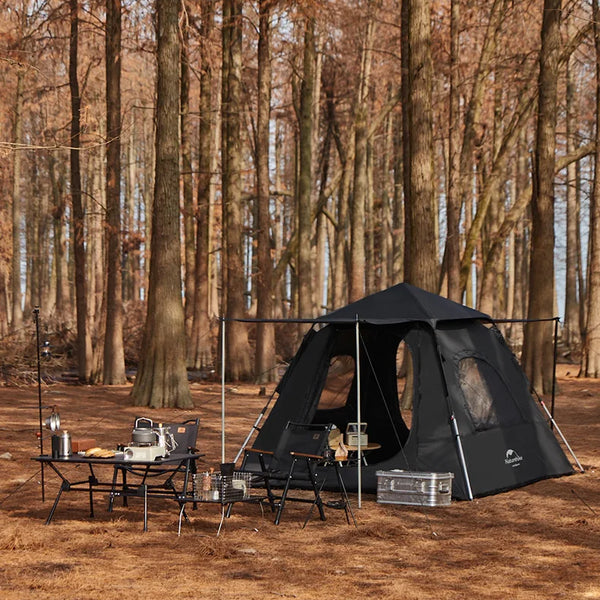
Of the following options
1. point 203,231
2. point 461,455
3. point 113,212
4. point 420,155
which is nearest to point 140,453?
point 461,455

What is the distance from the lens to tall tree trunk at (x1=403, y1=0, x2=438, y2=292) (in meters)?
17.0

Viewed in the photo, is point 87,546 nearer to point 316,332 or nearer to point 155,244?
point 316,332

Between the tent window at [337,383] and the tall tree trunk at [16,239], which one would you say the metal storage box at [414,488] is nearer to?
the tent window at [337,383]

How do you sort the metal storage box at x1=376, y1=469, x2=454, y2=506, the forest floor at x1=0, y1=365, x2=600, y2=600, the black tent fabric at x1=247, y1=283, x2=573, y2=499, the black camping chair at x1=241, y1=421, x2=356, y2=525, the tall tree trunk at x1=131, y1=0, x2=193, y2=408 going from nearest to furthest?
the forest floor at x1=0, y1=365, x2=600, y2=600 → the black camping chair at x1=241, y1=421, x2=356, y2=525 → the metal storage box at x1=376, y1=469, x2=454, y2=506 → the black tent fabric at x1=247, y1=283, x2=573, y2=499 → the tall tree trunk at x1=131, y1=0, x2=193, y2=408

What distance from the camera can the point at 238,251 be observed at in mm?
24516

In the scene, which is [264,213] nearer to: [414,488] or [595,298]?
[595,298]

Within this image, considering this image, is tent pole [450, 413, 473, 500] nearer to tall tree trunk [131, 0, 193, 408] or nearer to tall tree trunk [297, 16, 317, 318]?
tall tree trunk [131, 0, 193, 408]

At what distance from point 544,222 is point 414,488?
39.2 feet

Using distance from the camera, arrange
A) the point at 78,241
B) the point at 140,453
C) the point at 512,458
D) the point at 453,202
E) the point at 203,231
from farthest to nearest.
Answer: the point at 203,231, the point at 453,202, the point at 78,241, the point at 512,458, the point at 140,453

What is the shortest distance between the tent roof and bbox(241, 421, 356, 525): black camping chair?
3.91 ft

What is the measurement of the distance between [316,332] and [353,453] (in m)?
1.44

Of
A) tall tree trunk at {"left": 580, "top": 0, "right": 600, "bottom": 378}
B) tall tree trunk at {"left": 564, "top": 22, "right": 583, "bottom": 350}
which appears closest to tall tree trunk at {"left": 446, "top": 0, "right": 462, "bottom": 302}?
tall tree trunk at {"left": 580, "top": 0, "right": 600, "bottom": 378}

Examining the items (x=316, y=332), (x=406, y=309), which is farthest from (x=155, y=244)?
(x=406, y=309)

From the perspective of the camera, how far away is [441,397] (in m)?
10.6
